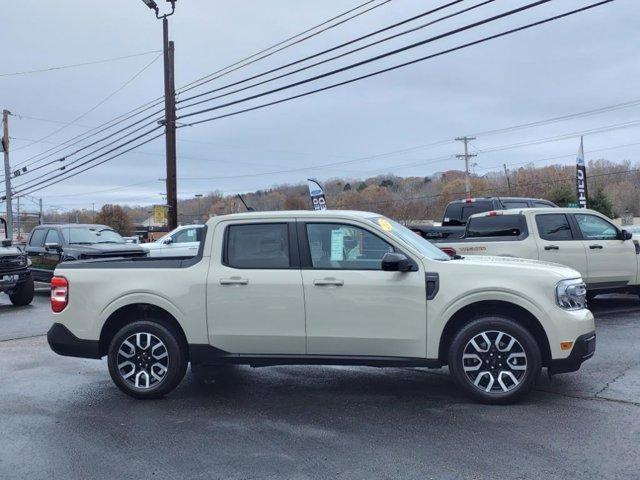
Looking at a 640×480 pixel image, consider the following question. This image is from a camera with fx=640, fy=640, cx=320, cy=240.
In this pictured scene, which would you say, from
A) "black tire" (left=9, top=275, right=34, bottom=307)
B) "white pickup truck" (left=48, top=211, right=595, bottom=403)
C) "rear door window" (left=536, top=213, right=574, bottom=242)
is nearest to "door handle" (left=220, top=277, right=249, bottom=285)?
"white pickup truck" (left=48, top=211, right=595, bottom=403)

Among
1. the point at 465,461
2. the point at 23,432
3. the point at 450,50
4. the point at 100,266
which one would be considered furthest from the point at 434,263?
the point at 450,50

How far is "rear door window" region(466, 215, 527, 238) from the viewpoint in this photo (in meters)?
11.2

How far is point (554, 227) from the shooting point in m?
11.1

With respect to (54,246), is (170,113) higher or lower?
higher

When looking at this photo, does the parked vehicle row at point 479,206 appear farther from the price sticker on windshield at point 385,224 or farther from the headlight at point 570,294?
the headlight at point 570,294

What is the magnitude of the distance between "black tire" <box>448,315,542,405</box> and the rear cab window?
219 inches

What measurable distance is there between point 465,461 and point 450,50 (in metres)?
10.8

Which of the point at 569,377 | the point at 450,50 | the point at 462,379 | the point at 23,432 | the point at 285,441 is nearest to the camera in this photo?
the point at 285,441

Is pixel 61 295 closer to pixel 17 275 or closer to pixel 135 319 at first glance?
pixel 135 319

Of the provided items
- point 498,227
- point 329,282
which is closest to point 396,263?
point 329,282

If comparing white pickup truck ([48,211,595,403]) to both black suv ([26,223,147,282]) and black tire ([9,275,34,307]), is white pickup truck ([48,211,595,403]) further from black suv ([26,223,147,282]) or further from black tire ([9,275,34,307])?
black suv ([26,223,147,282])

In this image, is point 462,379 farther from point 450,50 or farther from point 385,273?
point 450,50

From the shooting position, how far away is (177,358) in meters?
6.23

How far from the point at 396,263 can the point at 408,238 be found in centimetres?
67
